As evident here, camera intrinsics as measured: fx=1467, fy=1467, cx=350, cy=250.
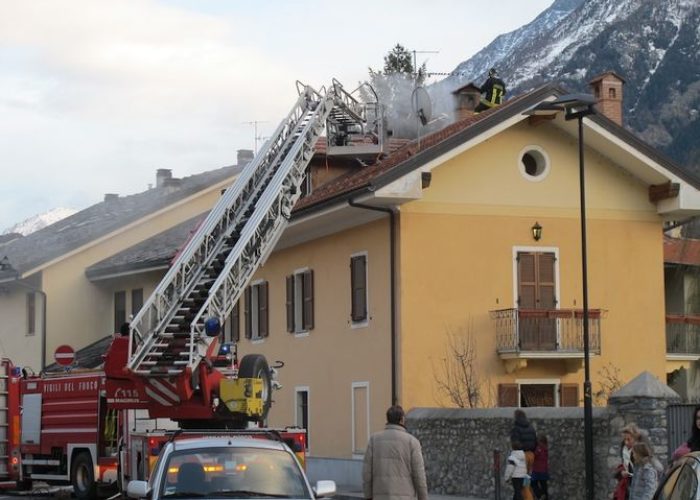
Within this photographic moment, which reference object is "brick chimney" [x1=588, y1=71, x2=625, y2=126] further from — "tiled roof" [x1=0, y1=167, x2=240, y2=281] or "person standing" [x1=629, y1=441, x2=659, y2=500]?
"person standing" [x1=629, y1=441, x2=659, y2=500]

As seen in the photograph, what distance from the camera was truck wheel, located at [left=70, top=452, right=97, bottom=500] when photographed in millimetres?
25922

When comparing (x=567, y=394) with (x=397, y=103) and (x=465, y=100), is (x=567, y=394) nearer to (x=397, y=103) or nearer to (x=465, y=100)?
(x=465, y=100)

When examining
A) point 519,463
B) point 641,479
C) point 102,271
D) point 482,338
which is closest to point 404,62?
point 102,271

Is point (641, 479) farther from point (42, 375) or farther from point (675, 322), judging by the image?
point (675, 322)

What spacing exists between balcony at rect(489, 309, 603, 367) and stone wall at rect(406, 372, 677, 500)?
2.63 meters

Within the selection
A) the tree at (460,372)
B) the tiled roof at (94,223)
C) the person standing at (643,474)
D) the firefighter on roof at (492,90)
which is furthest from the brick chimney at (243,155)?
the person standing at (643,474)

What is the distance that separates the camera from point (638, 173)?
32750 mm

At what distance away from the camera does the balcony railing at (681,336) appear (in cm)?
3678

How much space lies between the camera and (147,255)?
149 ft

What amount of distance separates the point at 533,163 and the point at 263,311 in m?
8.66

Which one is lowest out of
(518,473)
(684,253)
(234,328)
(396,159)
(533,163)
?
(518,473)

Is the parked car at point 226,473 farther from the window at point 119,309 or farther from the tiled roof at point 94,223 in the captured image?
the tiled roof at point 94,223

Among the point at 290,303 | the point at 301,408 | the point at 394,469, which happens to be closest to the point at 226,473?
the point at 394,469

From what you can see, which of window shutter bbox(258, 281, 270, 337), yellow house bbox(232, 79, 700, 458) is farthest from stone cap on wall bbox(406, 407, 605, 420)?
window shutter bbox(258, 281, 270, 337)
